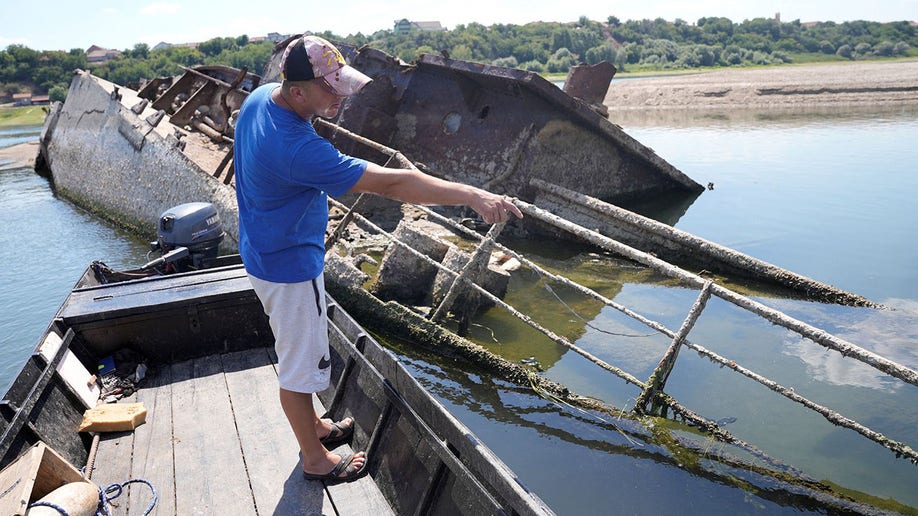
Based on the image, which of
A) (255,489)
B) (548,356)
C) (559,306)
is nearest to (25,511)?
(255,489)

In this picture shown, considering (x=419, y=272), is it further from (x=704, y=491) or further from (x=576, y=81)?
(x=576, y=81)

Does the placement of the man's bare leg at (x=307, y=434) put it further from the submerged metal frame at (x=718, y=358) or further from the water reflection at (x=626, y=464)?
the submerged metal frame at (x=718, y=358)

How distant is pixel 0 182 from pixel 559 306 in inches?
822

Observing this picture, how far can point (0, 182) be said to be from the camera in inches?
819

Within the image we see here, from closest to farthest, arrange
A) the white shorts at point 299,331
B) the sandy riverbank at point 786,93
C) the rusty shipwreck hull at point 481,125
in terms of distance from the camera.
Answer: the white shorts at point 299,331, the rusty shipwreck hull at point 481,125, the sandy riverbank at point 786,93

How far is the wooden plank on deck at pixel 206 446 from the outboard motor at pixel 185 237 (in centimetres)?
179

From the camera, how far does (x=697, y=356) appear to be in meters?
6.51

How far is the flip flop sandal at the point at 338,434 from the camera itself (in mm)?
3609

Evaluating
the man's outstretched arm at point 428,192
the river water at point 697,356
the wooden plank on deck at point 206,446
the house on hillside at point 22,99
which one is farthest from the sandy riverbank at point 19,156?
the house on hillside at point 22,99

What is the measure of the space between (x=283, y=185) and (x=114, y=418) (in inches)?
81.3

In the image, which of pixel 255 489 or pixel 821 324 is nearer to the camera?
pixel 255 489

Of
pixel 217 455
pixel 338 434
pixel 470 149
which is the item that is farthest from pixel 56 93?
pixel 338 434

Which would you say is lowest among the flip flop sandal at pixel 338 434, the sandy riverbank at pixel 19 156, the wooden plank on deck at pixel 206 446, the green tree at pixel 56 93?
the green tree at pixel 56 93

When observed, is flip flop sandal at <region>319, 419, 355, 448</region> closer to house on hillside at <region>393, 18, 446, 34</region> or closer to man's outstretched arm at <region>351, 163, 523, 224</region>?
man's outstretched arm at <region>351, 163, 523, 224</region>
